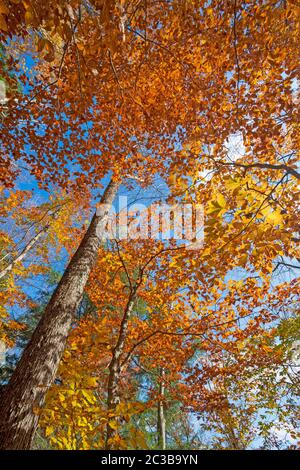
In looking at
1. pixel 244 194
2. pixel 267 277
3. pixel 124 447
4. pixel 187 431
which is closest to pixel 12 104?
pixel 244 194

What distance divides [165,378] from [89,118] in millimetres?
10321

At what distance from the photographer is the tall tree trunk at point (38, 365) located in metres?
2.51

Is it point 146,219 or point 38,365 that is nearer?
point 38,365

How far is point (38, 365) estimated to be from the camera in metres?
2.99
